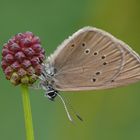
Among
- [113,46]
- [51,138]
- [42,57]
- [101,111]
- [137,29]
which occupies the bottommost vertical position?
[42,57]

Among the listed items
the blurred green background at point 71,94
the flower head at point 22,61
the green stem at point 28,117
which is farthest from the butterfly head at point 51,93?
the blurred green background at point 71,94

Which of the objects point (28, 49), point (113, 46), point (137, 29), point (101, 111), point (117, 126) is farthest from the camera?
point (137, 29)

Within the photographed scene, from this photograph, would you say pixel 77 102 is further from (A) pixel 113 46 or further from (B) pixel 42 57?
(B) pixel 42 57

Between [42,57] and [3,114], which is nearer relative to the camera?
[42,57]

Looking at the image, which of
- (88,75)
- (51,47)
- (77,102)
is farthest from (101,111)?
(88,75)

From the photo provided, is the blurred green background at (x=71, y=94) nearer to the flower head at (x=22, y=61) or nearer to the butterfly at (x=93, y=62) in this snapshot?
the butterfly at (x=93, y=62)

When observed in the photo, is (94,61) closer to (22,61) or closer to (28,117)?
(22,61)

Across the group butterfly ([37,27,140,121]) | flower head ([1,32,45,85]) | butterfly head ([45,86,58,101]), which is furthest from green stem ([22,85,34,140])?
butterfly ([37,27,140,121])
